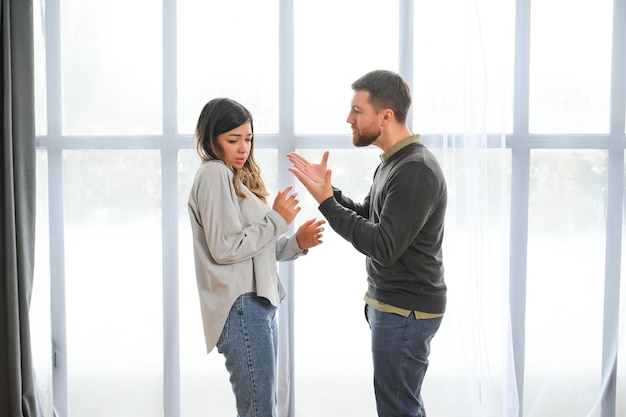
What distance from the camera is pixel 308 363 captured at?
2.42 meters

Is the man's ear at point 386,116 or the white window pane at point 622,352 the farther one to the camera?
the white window pane at point 622,352

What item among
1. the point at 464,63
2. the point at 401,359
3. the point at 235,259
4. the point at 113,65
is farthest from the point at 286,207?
the point at 113,65

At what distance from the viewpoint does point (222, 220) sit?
1.72 meters

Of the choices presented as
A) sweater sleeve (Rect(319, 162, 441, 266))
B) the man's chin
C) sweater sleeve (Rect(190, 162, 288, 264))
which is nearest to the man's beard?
the man's chin

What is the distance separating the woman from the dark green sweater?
9.8 inches

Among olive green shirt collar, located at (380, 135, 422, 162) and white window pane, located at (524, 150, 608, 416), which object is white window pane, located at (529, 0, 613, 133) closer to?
white window pane, located at (524, 150, 608, 416)

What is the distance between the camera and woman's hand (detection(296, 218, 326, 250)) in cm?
193

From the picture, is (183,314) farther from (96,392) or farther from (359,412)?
(359,412)

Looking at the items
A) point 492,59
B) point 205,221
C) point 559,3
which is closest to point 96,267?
point 205,221

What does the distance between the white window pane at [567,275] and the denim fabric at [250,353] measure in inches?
46.0

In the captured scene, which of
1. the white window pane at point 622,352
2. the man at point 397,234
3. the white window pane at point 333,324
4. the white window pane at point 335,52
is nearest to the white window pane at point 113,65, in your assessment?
the white window pane at point 335,52

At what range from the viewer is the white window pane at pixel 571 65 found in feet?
7.33

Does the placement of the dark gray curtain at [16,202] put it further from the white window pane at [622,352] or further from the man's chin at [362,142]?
the white window pane at [622,352]

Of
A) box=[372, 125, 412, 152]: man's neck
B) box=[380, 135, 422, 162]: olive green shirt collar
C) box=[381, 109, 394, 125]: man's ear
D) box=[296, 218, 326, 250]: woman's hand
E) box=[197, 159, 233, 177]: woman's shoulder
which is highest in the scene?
box=[381, 109, 394, 125]: man's ear
